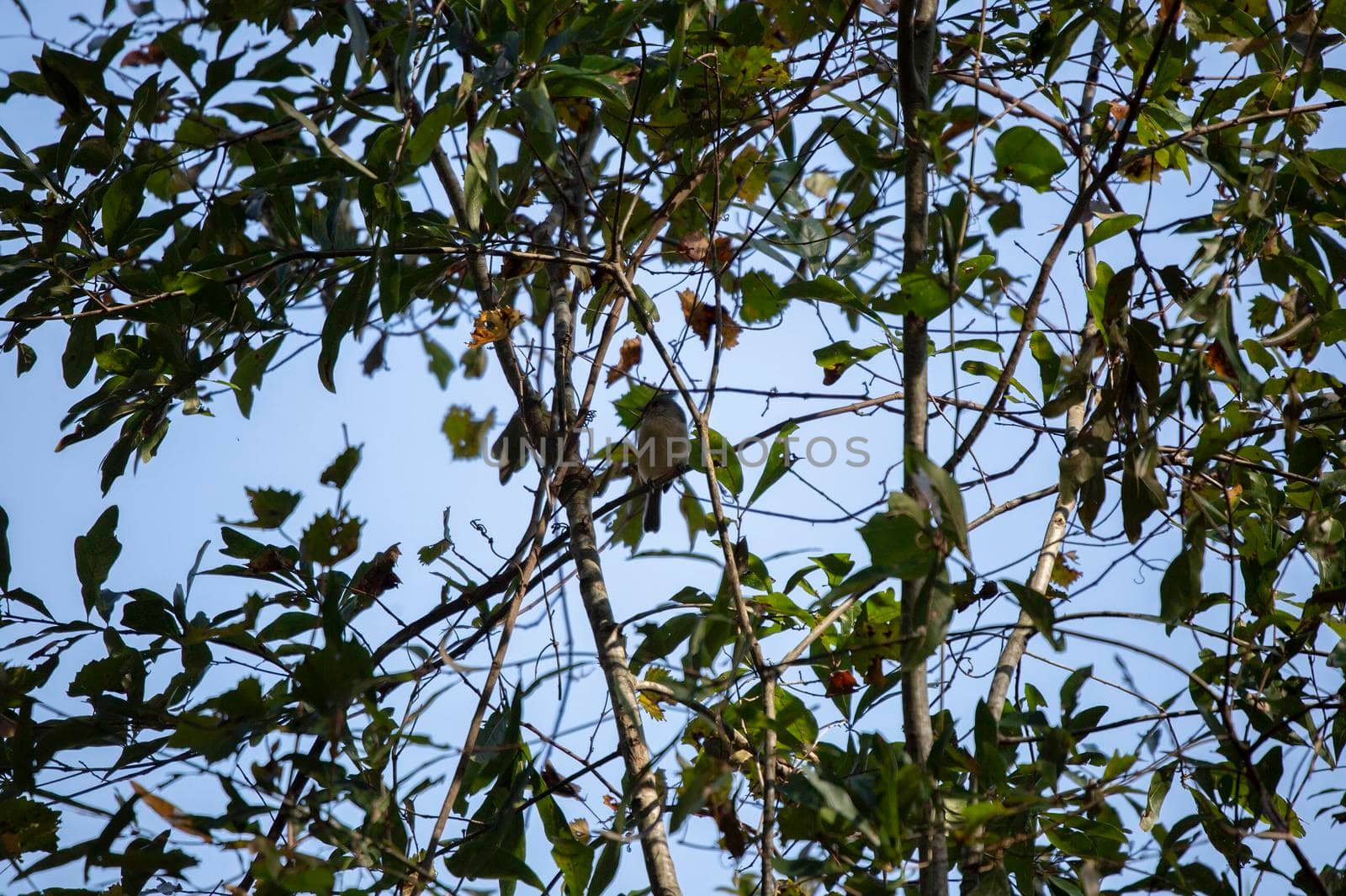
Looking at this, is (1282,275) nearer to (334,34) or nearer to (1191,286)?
(1191,286)

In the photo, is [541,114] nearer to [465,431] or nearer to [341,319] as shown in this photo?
[341,319]

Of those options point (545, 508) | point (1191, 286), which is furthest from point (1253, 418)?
point (545, 508)

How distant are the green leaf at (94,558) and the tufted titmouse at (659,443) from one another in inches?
57.0

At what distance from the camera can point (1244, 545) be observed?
2.02 metres

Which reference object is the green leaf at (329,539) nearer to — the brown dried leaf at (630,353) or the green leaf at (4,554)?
the green leaf at (4,554)

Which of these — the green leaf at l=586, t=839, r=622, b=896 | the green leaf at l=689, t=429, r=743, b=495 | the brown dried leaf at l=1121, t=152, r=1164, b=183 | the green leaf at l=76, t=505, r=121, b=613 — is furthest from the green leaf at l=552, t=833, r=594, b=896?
the brown dried leaf at l=1121, t=152, r=1164, b=183

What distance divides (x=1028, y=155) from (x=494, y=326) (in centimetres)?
115

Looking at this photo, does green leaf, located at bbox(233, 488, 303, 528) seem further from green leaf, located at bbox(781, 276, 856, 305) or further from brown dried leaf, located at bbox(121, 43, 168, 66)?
brown dried leaf, located at bbox(121, 43, 168, 66)

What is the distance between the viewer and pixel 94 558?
1823 millimetres

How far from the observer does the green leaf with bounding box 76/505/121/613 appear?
1.82 m

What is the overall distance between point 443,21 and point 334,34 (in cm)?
54

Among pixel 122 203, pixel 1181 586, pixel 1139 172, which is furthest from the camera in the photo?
pixel 1139 172

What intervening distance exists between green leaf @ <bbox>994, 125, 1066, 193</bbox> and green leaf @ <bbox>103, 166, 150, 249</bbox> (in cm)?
151

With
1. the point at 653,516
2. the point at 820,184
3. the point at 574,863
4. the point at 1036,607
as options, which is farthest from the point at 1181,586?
the point at 653,516
